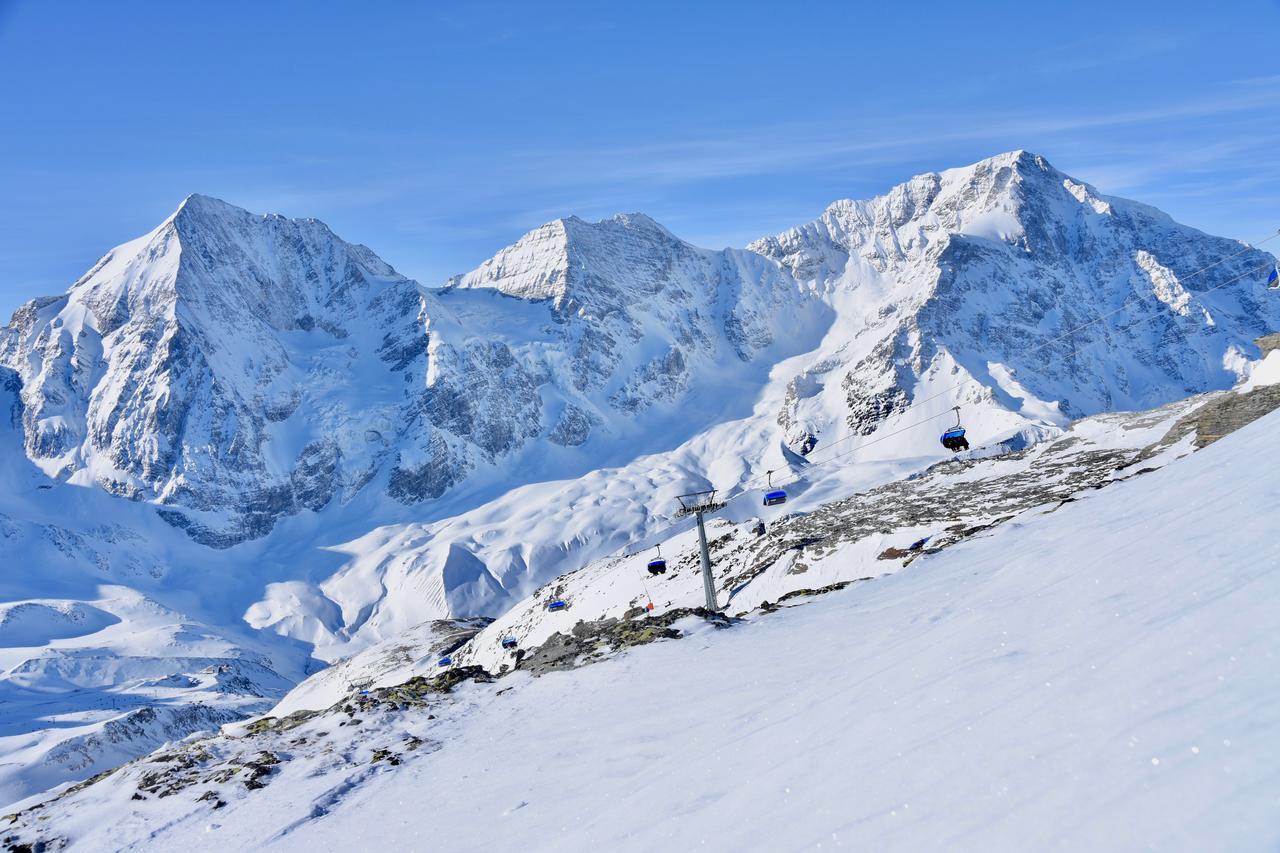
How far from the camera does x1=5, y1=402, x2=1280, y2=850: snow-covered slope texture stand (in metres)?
6.55

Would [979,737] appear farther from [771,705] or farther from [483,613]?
[483,613]

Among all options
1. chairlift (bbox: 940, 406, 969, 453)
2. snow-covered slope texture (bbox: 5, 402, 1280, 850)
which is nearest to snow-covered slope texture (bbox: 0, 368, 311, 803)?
snow-covered slope texture (bbox: 5, 402, 1280, 850)

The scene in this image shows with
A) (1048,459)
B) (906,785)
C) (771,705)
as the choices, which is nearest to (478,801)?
(771,705)

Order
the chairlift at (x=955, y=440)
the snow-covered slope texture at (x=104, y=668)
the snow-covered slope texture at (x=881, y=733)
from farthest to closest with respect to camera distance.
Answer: the snow-covered slope texture at (x=104, y=668)
the chairlift at (x=955, y=440)
the snow-covered slope texture at (x=881, y=733)

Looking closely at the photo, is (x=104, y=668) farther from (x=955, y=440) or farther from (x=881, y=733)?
(x=881, y=733)

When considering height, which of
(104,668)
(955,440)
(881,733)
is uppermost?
(955,440)

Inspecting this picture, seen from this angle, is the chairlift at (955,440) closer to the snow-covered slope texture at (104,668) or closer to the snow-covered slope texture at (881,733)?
the snow-covered slope texture at (881,733)

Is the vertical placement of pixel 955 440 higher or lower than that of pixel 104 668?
higher

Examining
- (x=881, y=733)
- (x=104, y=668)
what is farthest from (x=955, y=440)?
(x=104, y=668)

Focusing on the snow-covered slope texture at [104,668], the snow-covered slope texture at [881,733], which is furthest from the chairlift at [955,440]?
the snow-covered slope texture at [104,668]

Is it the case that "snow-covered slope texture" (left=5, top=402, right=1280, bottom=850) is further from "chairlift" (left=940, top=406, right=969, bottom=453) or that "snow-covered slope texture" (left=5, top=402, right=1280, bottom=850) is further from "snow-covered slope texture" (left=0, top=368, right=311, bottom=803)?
"snow-covered slope texture" (left=0, top=368, right=311, bottom=803)

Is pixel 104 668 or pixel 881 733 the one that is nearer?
pixel 881 733

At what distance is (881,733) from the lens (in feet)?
30.8

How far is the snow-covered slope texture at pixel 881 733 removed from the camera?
6555 mm
